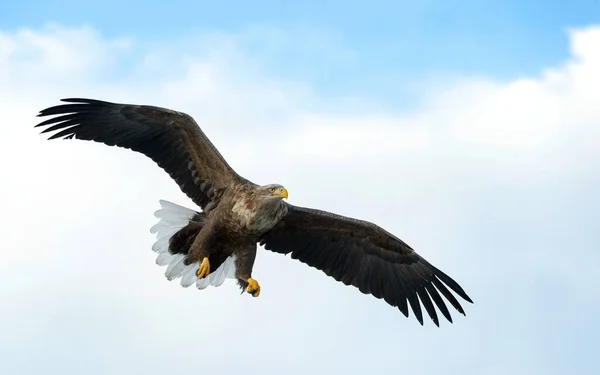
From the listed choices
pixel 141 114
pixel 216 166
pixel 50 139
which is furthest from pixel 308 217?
pixel 50 139

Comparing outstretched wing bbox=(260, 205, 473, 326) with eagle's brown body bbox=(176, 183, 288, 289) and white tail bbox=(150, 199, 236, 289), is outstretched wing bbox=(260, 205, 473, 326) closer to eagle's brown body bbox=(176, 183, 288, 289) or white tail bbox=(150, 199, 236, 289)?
white tail bbox=(150, 199, 236, 289)

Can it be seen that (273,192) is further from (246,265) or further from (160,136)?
(160,136)

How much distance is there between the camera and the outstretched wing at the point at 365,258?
11.6 m

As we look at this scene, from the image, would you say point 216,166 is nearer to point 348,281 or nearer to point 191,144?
point 191,144

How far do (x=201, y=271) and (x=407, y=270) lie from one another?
2.75 metres

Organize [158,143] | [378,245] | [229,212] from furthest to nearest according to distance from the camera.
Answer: [378,245] → [158,143] → [229,212]

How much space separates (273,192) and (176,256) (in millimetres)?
1882

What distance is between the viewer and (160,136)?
36.7ft

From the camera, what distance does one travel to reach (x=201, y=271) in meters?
10.5

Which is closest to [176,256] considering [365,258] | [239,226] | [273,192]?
[239,226]

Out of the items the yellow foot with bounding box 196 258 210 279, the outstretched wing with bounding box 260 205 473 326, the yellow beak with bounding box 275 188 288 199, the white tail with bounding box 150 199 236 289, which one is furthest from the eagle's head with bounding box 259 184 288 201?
the white tail with bounding box 150 199 236 289

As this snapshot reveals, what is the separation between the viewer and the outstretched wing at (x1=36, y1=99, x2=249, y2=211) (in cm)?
1098

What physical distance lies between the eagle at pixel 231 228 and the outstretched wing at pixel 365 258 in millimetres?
11

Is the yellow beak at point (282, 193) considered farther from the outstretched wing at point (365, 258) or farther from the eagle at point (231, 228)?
the outstretched wing at point (365, 258)
